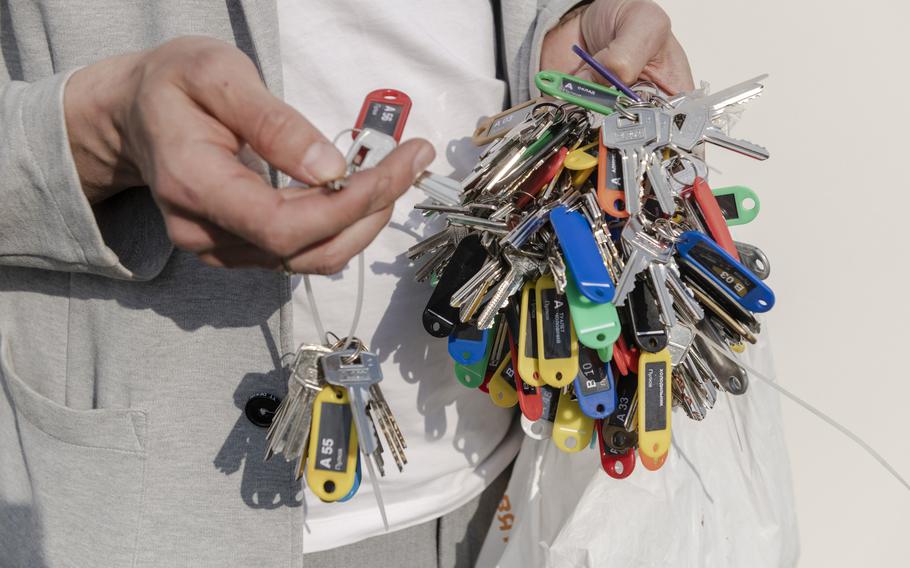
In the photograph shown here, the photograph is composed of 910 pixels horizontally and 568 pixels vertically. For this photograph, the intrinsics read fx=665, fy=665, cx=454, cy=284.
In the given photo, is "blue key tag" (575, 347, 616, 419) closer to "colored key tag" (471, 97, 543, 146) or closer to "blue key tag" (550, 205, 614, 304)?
"blue key tag" (550, 205, 614, 304)

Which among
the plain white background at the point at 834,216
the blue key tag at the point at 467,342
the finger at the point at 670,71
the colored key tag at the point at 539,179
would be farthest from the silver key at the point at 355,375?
the plain white background at the point at 834,216

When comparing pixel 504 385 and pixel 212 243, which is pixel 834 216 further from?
pixel 212 243

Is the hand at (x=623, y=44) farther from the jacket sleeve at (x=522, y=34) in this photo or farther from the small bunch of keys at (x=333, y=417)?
the small bunch of keys at (x=333, y=417)

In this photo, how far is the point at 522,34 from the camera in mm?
755

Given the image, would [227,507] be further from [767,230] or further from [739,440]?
[767,230]

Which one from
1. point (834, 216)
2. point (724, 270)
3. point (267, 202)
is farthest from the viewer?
point (834, 216)

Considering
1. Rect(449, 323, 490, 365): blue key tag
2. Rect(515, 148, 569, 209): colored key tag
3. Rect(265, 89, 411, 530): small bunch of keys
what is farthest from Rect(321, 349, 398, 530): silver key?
Rect(515, 148, 569, 209): colored key tag

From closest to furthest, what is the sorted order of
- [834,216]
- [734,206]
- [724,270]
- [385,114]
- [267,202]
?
[267,202]
[385,114]
[724,270]
[734,206]
[834,216]

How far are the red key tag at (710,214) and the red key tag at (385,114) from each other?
307 millimetres

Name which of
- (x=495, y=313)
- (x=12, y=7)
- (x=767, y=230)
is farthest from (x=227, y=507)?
(x=767, y=230)

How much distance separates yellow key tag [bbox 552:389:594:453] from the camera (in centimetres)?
70

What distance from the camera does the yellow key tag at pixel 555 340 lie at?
63 cm

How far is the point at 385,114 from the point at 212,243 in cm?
17

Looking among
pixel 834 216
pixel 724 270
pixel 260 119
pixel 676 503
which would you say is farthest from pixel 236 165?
pixel 834 216
